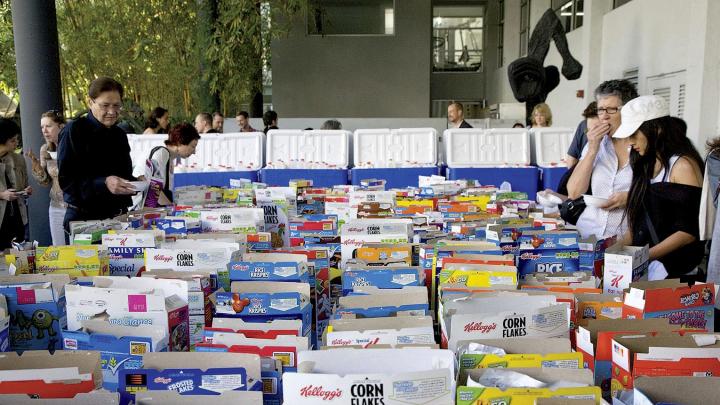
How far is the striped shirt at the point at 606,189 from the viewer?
10.4 feet

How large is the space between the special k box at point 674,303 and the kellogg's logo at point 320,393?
1081 millimetres

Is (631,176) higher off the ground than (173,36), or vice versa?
(173,36)

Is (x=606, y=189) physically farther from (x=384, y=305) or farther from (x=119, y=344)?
(x=119, y=344)

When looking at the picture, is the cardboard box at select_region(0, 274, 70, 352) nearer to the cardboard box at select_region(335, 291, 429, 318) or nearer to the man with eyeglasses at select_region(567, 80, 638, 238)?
the cardboard box at select_region(335, 291, 429, 318)

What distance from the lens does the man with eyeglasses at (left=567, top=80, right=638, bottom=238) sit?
125 inches

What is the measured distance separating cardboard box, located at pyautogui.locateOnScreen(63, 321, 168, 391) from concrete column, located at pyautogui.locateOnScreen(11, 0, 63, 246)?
4289mm

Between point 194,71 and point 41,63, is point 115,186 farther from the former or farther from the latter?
point 194,71

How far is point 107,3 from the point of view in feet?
43.0

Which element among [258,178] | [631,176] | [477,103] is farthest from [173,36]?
[477,103]

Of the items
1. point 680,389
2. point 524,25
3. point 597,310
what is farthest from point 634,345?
point 524,25

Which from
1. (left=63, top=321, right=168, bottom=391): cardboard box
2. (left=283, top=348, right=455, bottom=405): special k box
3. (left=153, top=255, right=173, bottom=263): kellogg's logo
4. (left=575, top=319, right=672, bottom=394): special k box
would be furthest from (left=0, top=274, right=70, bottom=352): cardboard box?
(left=575, top=319, right=672, bottom=394): special k box

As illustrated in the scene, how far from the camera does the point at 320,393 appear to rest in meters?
1.29

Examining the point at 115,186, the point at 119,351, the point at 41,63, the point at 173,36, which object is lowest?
the point at 119,351

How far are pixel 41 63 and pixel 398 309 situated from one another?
485 centimetres
